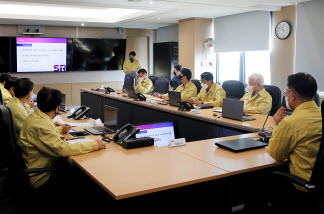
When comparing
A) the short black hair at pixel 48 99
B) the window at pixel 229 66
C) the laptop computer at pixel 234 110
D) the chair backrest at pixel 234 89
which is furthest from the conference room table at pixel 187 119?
the window at pixel 229 66

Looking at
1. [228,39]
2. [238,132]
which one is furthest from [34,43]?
[238,132]

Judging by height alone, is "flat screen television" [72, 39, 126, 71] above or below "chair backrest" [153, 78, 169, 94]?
above

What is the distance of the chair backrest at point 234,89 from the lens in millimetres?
5148

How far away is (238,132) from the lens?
3.57 m

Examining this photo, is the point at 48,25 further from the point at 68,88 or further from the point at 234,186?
the point at 234,186

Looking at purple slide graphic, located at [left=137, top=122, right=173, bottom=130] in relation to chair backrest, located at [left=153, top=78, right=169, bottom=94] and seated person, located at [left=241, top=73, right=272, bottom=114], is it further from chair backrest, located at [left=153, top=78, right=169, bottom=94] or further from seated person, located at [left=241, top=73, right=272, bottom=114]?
chair backrest, located at [left=153, top=78, right=169, bottom=94]

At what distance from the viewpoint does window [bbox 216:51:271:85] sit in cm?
755

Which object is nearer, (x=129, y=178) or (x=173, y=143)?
(x=129, y=178)

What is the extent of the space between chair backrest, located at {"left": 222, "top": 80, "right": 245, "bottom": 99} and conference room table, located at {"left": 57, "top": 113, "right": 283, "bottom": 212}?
260 cm

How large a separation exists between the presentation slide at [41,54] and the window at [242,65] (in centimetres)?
472

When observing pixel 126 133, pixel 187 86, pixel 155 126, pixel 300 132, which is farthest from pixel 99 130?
pixel 187 86

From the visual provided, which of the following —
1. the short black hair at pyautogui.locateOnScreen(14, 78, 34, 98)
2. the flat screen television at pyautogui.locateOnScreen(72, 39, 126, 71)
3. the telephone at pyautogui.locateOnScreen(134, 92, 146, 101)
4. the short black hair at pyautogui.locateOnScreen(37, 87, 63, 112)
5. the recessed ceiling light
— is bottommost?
the telephone at pyautogui.locateOnScreen(134, 92, 146, 101)

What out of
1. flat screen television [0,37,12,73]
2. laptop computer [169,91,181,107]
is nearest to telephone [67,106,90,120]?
laptop computer [169,91,181,107]

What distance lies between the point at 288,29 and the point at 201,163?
5.01m
